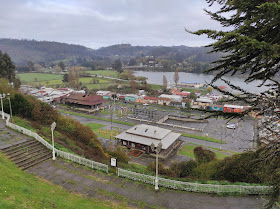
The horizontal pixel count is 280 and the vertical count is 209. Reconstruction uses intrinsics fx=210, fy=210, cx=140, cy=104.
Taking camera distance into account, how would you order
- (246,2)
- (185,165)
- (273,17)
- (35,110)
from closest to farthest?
(273,17), (246,2), (185,165), (35,110)

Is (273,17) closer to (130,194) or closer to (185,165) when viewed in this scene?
(130,194)

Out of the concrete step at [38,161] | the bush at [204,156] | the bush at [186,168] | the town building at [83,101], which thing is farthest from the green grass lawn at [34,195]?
the town building at [83,101]

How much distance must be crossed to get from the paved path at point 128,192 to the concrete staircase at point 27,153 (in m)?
0.83

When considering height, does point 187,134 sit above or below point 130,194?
below

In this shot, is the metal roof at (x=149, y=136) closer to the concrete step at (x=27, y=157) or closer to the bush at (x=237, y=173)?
the bush at (x=237, y=173)

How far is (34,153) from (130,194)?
840 cm

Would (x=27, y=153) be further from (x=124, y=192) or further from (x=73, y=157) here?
(x=124, y=192)

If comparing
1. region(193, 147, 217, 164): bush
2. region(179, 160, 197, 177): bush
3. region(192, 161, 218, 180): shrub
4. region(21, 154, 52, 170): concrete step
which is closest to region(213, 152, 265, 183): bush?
region(192, 161, 218, 180): shrub

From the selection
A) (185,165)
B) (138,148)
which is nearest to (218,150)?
(138,148)

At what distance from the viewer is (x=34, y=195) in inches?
374

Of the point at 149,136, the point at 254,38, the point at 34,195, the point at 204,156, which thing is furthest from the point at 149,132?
the point at 254,38

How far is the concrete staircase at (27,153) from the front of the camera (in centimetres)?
1413

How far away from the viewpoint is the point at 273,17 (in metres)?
4.67

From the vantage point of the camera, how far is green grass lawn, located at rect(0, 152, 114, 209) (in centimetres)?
866
